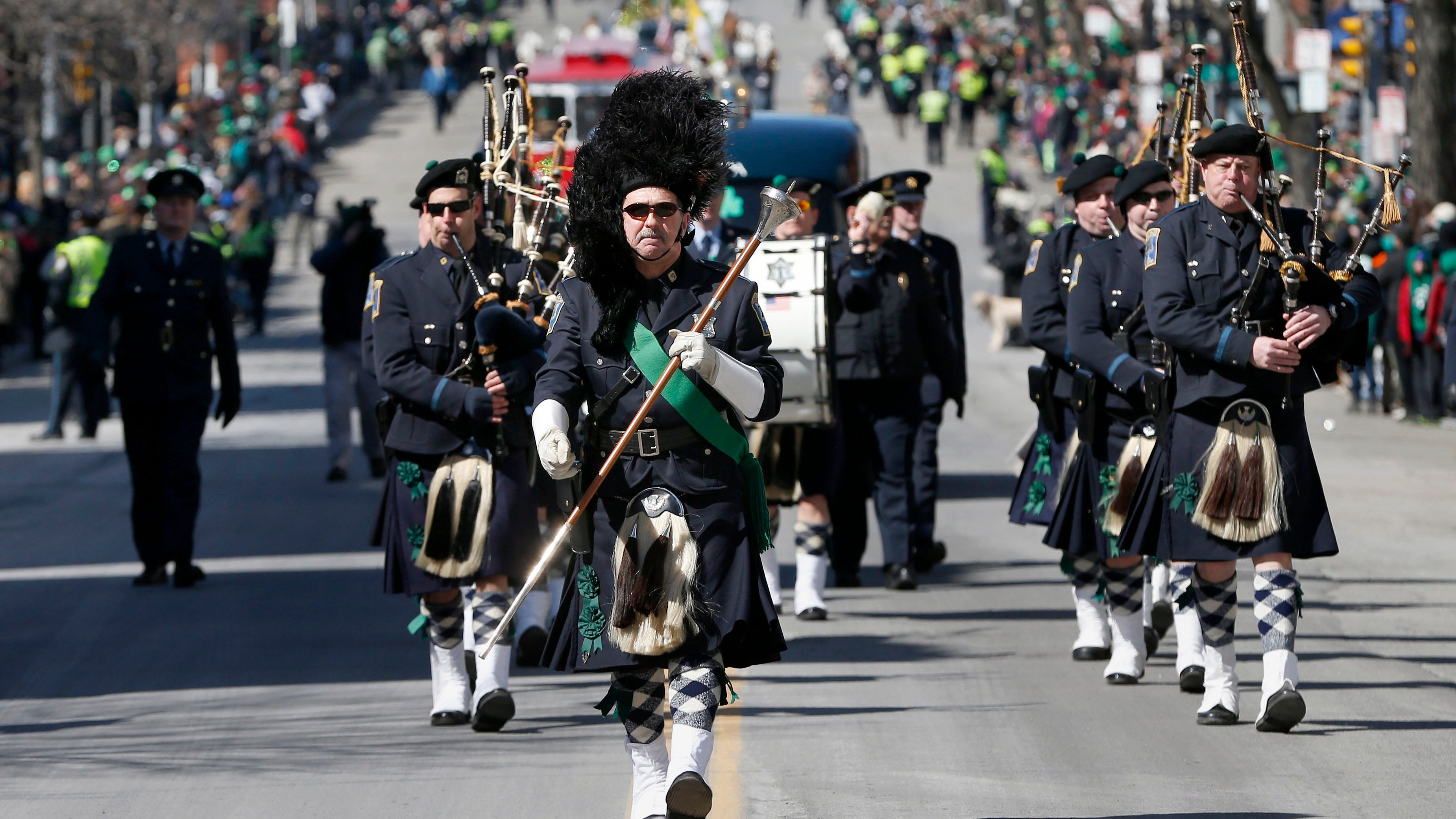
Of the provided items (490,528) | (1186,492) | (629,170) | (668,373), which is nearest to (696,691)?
(668,373)

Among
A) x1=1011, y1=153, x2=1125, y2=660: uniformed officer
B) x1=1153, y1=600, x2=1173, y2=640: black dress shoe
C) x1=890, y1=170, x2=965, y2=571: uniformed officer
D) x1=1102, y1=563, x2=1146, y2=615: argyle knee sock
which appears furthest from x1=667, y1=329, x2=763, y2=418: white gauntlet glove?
x1=890, y1=170, x2=965, y2=571: uniformed officer

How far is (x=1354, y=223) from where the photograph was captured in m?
21.5

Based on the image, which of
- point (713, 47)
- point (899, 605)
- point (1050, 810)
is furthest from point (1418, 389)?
point (713, 47)

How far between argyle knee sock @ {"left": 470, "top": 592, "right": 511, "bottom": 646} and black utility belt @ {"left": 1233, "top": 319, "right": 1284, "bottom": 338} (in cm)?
285

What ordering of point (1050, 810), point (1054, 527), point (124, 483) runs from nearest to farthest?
point (1050, 810), point (1054, 527), point (124, 483)

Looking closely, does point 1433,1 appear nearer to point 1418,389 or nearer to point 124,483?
point 1418,389

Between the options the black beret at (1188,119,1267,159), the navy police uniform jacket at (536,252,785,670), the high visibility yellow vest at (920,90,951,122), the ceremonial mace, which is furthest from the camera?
the high visibility yellow vest at (920,90,951,122)

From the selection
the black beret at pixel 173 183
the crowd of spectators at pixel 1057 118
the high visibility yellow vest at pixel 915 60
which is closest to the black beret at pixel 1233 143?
the black beret at pixel 173 183

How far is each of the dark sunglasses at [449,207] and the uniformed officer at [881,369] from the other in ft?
11.2

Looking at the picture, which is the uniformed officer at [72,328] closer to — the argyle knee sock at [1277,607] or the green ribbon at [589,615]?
the argyle knee sock at [1277,607]

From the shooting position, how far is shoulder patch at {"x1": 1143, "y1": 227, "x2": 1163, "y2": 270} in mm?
8078

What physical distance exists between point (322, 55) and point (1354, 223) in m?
36.8

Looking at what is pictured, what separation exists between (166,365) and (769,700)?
4640 mm

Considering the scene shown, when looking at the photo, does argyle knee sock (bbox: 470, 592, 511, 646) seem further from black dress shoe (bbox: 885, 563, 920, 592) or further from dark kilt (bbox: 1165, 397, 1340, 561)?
black dress shoe (bbox: 885, 563, 920, 592)
